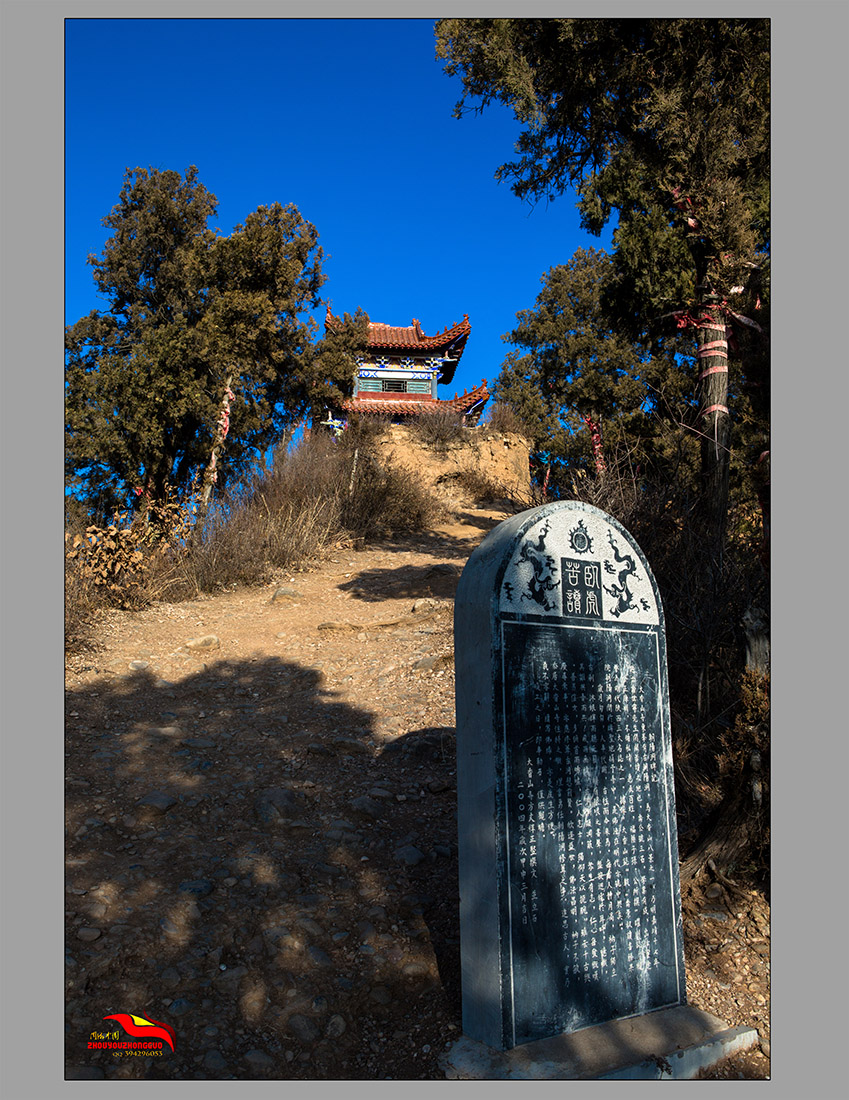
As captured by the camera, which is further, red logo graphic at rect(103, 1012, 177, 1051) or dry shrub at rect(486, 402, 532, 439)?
dry shrub at rect(486, 402, 532, 439)

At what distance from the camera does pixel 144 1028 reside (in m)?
2.25

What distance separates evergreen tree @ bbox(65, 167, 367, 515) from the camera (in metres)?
12.1

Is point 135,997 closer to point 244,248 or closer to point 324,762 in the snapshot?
point 324,762

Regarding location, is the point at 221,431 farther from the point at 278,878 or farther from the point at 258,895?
the point at 258,895

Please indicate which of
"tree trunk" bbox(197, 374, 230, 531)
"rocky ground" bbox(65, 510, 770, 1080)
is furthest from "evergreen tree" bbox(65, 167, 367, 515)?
"rocky ground" bbox(65, 510, 770, 1080)

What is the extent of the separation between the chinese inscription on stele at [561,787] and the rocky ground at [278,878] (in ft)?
1.08

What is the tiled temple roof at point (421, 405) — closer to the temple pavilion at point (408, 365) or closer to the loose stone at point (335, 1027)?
the temple pavilion at point (408, 365)

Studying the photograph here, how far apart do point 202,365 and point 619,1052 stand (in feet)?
40.4

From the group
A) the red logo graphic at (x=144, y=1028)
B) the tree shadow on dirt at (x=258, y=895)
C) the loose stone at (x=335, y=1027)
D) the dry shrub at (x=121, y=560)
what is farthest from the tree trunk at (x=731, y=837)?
the dry shrub at (x=121, y=560)

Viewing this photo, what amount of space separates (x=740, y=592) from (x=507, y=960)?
8.31 ft

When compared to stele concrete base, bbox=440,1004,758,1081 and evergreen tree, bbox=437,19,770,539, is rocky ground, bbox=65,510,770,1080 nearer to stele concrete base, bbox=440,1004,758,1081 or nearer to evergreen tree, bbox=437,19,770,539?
stele concrete base, bbox=440,1004,758,1081

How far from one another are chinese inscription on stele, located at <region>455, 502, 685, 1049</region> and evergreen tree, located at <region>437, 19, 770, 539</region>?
261cm

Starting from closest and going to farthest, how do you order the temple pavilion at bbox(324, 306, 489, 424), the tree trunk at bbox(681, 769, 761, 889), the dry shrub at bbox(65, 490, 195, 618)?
the tree trunk at bbox(681, 769, 761, 889) → the dry shrub at bbox(65, 490, 195, 618) → the temple pavilion at bbox(324, 306, 489, 424)

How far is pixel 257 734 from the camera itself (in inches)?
173
